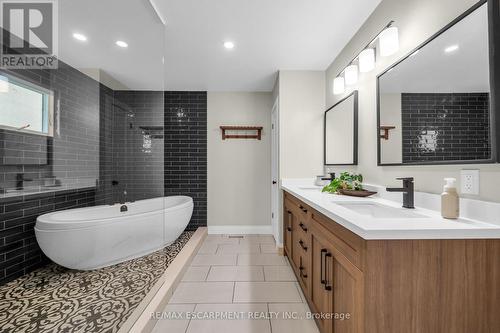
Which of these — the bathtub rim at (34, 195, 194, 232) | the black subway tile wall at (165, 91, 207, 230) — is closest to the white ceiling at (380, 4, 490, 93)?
the bathtub rim at (34, 195, 194, 232)

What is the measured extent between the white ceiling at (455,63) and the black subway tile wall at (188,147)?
10.5 ft

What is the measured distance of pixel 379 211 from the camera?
160 centimetres

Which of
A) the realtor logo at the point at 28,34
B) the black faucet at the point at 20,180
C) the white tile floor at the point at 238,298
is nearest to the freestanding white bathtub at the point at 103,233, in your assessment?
the black faucet at the point at 20,180

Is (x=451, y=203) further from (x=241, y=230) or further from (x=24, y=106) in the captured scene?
(x=241, y=230)

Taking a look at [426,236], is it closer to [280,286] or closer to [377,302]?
[377,302]

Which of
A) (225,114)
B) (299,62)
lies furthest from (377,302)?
(225,114)

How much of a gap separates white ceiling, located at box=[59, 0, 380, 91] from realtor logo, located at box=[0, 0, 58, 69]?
0.33 feet

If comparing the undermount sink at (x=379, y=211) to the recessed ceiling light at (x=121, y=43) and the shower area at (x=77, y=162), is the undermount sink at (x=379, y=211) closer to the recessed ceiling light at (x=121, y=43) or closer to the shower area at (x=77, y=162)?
the shower area at (x=77, y=162)

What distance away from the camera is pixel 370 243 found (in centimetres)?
91

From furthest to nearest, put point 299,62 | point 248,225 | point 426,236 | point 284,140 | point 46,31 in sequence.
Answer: point 248,225 < point 284,140 < point 299,62 < point 46,31 < point 426,236

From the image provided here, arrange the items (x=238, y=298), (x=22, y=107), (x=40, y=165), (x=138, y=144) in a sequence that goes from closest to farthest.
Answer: (x=22, y=107) < (x=40, y=165) < (x=238, y=298) < (x=138, y=144)

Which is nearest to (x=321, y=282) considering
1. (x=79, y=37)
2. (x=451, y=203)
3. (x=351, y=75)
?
(x=451, y=203)

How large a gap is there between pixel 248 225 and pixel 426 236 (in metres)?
3.36

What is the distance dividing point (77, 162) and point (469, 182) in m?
2.77
